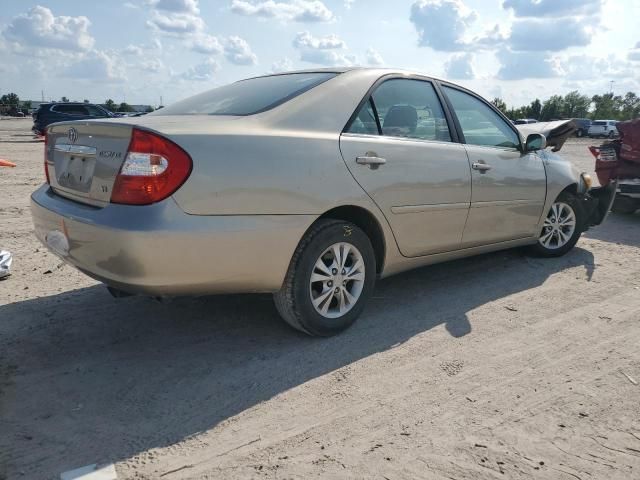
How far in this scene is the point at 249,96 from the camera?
12.3ft

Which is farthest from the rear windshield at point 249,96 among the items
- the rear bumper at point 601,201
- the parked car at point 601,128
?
the parked car at point 601,128

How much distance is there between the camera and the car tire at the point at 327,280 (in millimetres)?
3389

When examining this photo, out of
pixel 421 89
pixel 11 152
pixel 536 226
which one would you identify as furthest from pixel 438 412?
pixel 11 152

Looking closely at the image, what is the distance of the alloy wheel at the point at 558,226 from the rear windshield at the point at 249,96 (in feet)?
9.46

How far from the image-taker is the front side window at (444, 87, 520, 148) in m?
4.54

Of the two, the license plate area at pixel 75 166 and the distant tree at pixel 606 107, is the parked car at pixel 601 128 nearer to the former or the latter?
the distant tree at pixel 606 107

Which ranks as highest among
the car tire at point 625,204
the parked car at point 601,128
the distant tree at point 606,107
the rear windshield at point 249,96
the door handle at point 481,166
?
the distant tree at point 606,107

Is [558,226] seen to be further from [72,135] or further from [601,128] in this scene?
[601,128]

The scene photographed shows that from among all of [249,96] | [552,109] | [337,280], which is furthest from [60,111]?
[552,109]

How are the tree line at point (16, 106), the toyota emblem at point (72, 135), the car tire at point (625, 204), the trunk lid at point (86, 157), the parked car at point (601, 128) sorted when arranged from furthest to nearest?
1. the tree line at point (16, 106)
2. the parked car at point (601, 128)
3. the car tire at point (625, 204)
4. the toyota emblem at point (72, 135)
5. the trunk lid at point (86, 157)

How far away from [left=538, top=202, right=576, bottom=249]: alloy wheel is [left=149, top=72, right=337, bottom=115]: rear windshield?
113 inches

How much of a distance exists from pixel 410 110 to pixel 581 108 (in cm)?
8244

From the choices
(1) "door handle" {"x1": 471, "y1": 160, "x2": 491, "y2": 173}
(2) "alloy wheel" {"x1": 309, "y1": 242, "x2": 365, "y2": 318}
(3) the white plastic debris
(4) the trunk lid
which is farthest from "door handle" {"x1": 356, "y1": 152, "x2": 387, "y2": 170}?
(3) the white plastic debris

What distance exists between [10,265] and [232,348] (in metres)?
2.59
